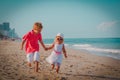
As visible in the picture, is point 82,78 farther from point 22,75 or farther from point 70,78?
point 22,75

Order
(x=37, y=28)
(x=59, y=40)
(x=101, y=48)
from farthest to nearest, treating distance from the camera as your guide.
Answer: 1. (x=101, y=48)
2. (x=59, y=40)
3. (x=37, y=28)

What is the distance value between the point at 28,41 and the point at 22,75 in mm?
787

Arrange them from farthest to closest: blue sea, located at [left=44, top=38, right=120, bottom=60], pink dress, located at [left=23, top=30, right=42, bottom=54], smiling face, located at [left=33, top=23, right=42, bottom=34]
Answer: blue sea, located at [left=44, top=38, right=120, bottom=60]
pink dress, located at [left=23, top=30, right=42, bottom=54]
smiling face, located at [left=33, top=23, right=42, bottom=34]

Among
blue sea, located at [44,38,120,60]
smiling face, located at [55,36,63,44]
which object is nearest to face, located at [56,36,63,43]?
smiling face, located at [55,36,63,44]

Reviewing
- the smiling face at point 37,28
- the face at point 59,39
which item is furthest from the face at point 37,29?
the face at point 59,39

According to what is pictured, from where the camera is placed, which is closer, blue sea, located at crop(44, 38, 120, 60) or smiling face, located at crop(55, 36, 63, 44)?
smiling face, located at crop(55, 36, 63, 44)

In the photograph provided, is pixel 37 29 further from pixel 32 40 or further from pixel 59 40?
pixel 59 40

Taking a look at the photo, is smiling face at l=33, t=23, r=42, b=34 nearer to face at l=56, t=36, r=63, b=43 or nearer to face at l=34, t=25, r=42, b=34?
face at l=34, t=25, r=42, b=34

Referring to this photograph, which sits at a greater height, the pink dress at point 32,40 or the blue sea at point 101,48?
the pink dress at point 32,40

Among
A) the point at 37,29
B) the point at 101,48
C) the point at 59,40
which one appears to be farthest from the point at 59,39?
the point at 101,48

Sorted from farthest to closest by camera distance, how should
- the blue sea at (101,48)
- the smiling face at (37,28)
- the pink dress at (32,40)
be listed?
the blue sea at (101,48) → the pink dress at (32,40) → the smiling face at (37,28)

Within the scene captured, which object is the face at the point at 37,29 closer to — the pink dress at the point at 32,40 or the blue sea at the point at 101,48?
the pink dress at the point at 32,40

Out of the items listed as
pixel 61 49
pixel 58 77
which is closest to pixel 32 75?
pixel 58 77

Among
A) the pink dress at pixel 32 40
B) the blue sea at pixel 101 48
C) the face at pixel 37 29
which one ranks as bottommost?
the blue sea at pixel 101 48
